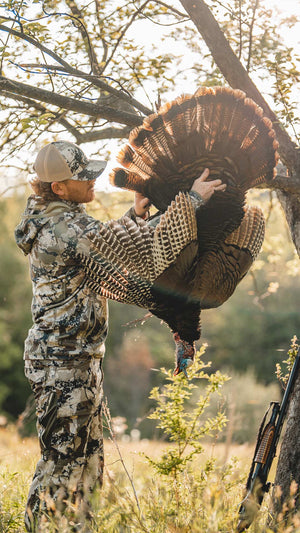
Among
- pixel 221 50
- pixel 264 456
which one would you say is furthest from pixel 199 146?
pixel 264 456

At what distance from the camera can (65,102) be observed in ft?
12.2

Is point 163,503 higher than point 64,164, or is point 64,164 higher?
point 64,164

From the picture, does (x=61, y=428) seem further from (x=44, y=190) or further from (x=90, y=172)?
(x=90, y=172)

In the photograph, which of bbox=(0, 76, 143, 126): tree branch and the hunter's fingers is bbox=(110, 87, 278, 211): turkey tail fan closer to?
the hunter's fingers

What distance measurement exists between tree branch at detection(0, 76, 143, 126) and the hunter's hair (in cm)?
62

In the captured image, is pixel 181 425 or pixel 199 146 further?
pixel 181 425

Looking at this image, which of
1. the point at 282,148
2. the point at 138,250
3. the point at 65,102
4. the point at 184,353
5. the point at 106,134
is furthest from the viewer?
the point at 106,134

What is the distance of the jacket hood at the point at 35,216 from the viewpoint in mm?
3338

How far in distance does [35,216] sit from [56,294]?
46 centimetres

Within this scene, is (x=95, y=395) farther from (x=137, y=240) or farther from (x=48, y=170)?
(x=48, y=170)

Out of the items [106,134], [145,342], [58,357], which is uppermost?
[106,134]

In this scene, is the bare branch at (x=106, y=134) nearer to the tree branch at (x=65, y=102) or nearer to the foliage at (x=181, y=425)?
the tree branch at (x=65, y=102)

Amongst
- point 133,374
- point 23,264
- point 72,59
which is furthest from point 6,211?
point 72,59

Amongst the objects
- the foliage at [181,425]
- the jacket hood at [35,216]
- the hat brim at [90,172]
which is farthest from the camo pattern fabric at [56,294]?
the foliage at [181,425]
